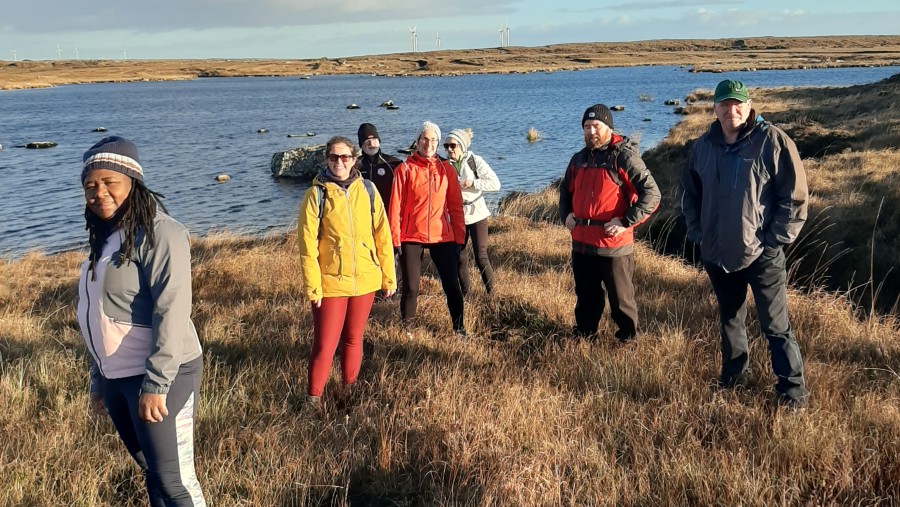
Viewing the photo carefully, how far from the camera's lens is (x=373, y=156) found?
691 cm

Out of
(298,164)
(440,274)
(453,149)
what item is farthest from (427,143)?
(298,164)

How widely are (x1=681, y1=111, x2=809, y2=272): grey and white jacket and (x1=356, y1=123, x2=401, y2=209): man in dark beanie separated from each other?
3.58 metres

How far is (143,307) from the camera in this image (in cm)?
249

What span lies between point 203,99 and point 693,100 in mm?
50421

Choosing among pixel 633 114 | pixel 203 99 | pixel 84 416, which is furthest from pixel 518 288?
pixel 203 99

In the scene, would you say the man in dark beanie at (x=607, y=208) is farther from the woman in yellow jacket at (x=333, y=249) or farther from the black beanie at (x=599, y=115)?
the woman in yellow jacket at (x=333, y=249)

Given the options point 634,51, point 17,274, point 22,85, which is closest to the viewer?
point 17,274

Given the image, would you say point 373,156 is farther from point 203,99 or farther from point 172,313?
point 203,99

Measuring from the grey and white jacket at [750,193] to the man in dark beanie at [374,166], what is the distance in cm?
358

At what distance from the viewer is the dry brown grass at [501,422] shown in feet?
10.1

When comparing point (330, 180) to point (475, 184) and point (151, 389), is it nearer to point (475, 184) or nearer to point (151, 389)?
point (151, 389)

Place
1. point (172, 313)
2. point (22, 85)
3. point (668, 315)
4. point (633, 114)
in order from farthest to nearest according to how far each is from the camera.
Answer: point (22, 85)
point (633, 114)
point (668, 315)
point (172, 313)

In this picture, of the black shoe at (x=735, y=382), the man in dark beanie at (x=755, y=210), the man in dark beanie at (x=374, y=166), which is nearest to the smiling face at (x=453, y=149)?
the man in dark beanie at (x=374, y=166)

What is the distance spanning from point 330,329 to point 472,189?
284 cm
